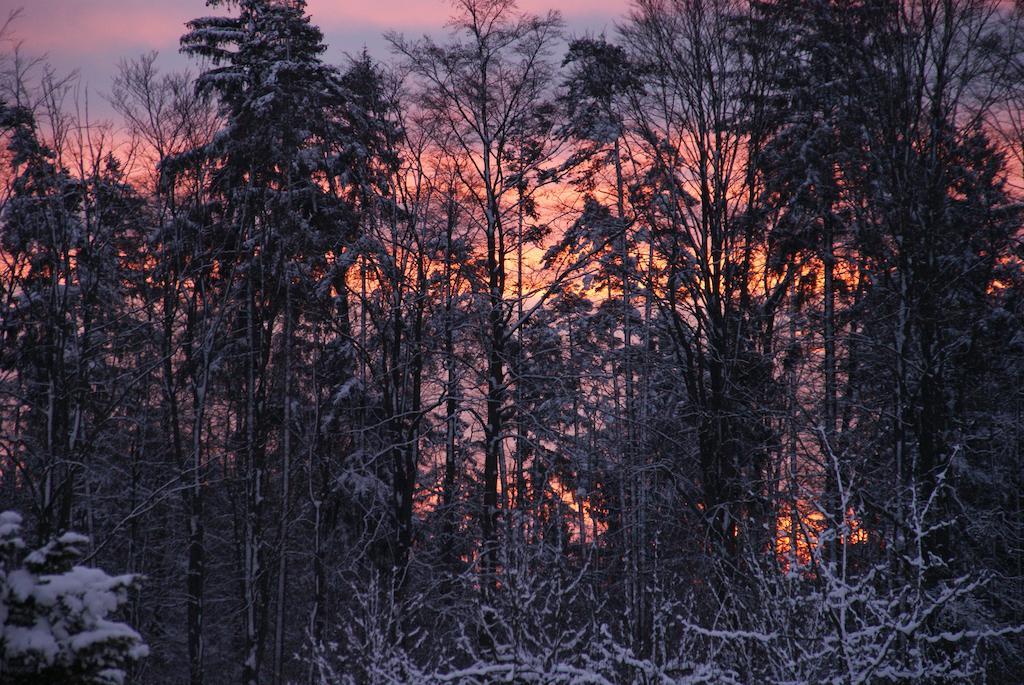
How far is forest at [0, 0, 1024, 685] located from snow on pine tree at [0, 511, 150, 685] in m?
0.05

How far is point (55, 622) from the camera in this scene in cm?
419

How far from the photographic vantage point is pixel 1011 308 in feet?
61.6

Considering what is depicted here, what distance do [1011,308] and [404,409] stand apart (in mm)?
15267

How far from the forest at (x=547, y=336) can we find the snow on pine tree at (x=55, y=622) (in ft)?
0.16

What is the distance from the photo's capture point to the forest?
356 inches

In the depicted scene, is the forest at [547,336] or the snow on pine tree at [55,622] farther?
the forest at [547,336]

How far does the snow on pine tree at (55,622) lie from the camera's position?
4074mm

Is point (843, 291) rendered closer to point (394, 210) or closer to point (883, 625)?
point (394, 210)

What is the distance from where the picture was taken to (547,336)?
24.8 metres

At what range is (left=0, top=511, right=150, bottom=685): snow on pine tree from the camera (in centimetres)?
407

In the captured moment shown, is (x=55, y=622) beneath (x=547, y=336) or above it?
beneath

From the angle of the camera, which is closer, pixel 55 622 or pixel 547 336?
pixel 55 622

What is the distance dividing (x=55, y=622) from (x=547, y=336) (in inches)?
826

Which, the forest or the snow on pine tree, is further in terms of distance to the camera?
the forest
